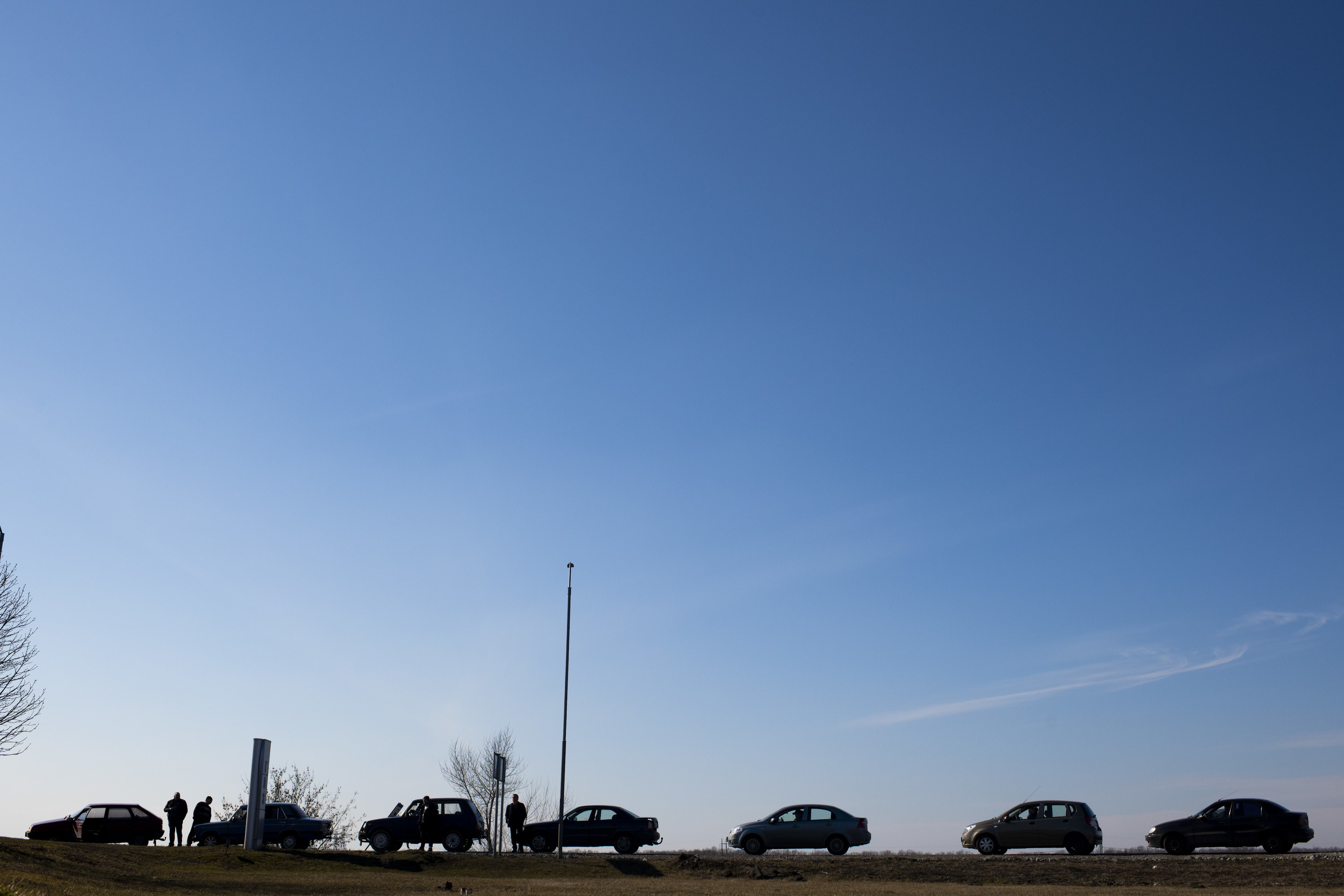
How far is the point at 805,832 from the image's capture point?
3297cm

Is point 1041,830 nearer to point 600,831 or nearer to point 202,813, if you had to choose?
point 600,831

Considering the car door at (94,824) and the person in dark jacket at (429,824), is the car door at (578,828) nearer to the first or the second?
the person in dark jacket at (429,824)

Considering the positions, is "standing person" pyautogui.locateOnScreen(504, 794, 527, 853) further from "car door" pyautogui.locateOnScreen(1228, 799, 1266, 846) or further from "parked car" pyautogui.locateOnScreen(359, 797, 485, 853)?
"car door" pyautogui.locateOnScreen(1228, 799, 1266, 846)

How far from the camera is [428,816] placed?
32.9 metres

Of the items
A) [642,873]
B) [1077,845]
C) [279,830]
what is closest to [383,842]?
[279,830]

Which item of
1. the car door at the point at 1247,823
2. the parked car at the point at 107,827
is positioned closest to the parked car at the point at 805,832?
→ the car door at the point at 1247,823

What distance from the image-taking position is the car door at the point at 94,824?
36219mm

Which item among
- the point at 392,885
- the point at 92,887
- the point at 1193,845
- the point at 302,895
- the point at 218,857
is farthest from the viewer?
the point at 1193,845

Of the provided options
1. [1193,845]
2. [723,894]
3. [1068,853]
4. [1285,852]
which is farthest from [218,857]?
[1285,852]

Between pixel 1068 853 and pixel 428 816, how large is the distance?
18.6 meters

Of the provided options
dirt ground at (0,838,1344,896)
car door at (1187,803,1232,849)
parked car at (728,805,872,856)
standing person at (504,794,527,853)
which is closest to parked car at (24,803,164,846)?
dirt ground at (0,838,1344,896)

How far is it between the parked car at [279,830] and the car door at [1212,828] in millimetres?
26138

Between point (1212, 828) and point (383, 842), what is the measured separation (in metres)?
24.4

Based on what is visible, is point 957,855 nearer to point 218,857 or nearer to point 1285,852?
point 1285,852
